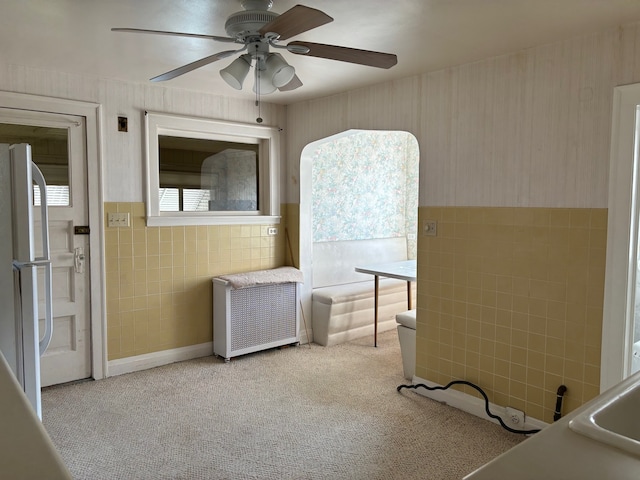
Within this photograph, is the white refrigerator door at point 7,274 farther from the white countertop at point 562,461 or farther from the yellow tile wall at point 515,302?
the yellow tile wall at point 515,302

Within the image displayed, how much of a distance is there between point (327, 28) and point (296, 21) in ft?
2.53

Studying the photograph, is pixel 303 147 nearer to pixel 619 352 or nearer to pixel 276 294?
pixel 276 294

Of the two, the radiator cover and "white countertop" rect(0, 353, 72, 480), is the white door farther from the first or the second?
"white countertop" rect(0, 353, 72, 480)

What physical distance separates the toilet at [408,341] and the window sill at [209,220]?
5.20 feet

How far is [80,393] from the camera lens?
3342mm

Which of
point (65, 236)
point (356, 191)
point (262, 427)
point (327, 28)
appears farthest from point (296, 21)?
point (356, 191)

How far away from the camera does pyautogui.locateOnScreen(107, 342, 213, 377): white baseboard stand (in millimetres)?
3691

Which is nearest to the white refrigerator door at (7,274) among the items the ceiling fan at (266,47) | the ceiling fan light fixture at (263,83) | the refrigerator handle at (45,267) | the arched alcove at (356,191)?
the refrigerator handle at (45,267)

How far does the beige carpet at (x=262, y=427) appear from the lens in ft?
8.05

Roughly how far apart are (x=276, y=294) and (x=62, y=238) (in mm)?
1758

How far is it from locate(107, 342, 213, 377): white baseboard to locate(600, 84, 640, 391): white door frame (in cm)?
305

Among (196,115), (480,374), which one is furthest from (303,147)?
(480,374)

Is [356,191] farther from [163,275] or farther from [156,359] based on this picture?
[156,359]

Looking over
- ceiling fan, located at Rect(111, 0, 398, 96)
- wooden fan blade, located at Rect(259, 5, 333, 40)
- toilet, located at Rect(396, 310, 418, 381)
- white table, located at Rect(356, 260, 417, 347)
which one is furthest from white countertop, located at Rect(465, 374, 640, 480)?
white table, located at Rect(356, 260, 417, 347)
